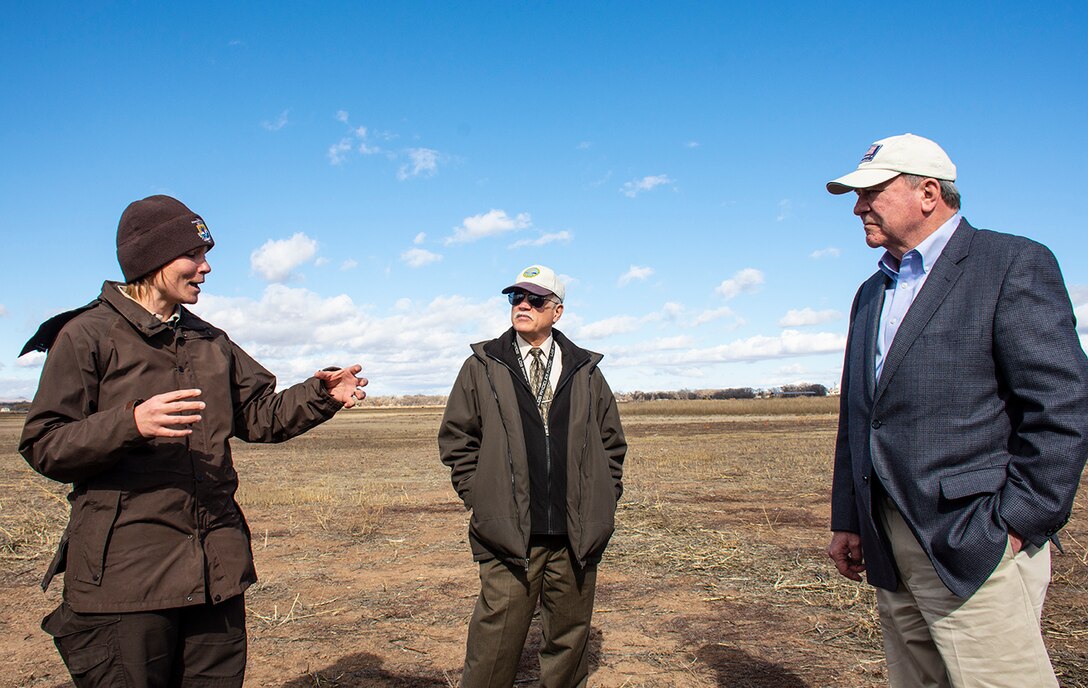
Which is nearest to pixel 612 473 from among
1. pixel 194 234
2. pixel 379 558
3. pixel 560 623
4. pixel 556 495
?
pixel 556 495

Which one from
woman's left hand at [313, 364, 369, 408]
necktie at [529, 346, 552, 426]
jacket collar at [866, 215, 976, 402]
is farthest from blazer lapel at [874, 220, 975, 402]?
woman's left hand at [313, 364, 369, 408]

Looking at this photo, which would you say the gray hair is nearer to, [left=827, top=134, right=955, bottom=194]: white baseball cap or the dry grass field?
[left=827, top=134, right=955, bottom=194]: white baseball cap

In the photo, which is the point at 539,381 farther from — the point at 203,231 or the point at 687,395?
the point at 687,395

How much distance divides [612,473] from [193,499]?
1.99m

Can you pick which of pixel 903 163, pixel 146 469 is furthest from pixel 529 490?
pixel 903 163

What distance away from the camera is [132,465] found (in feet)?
8.25

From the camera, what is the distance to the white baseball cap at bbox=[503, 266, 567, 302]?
3887mm

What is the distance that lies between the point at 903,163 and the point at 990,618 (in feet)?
4.74

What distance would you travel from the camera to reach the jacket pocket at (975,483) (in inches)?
90.7

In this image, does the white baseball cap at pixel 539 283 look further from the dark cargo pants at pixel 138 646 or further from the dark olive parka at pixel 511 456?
the dark cargo pants at pixel 138 646

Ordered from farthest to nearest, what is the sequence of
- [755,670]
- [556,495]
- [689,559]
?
[689,559] → [755,670] → [556,495]

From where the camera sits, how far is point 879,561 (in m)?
2.61

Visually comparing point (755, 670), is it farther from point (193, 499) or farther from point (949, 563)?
point (193, 499)

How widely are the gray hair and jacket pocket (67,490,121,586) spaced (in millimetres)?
2773
